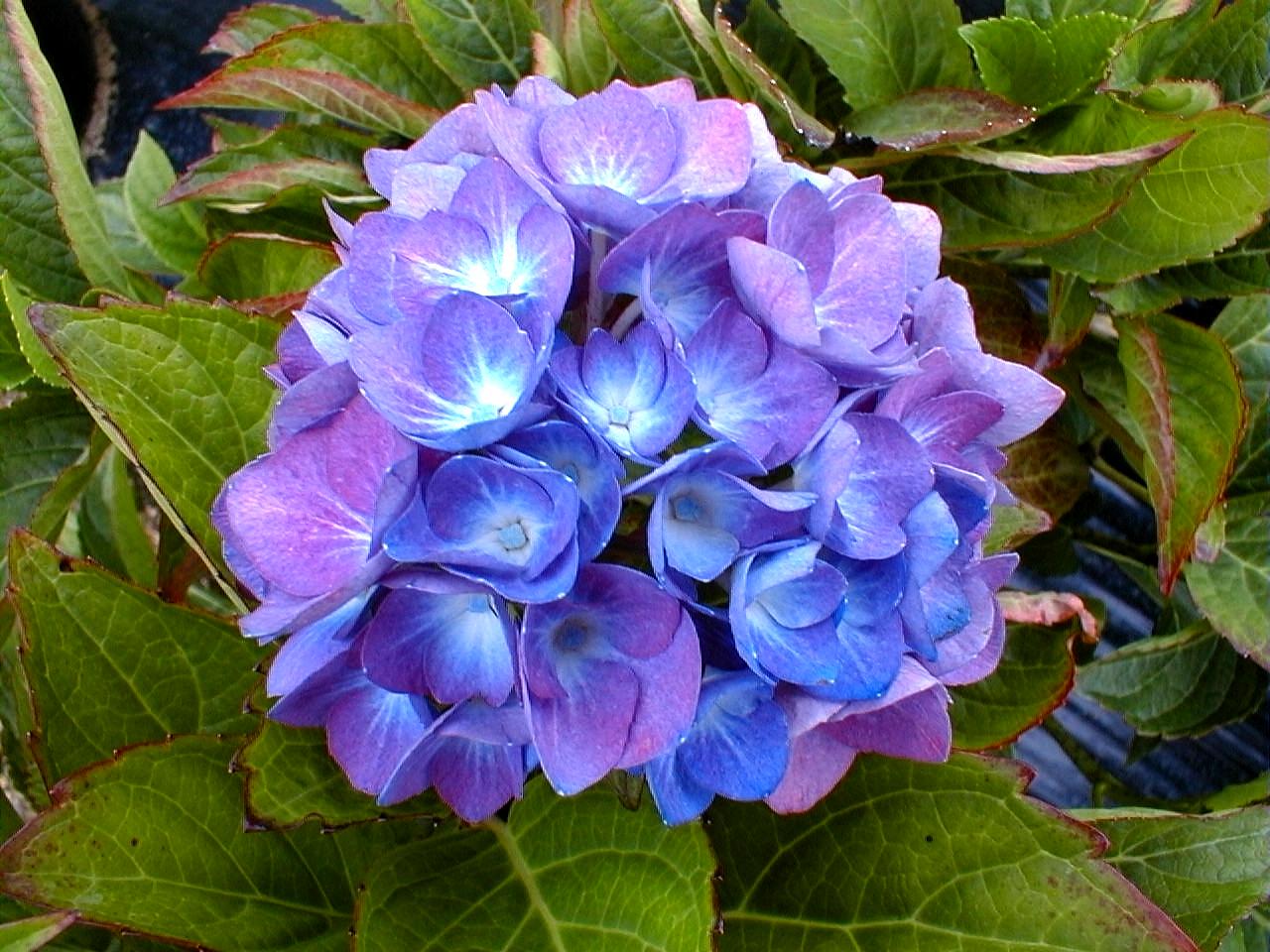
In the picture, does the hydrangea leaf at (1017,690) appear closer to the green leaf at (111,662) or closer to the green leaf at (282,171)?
the green leaf at (111,662)

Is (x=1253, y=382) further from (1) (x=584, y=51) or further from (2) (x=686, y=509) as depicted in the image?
(2) (x=686, y=509)

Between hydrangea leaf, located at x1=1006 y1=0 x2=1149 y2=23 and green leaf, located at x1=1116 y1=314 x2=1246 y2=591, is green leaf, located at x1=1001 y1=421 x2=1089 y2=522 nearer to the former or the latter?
green leaf, located at x1=1116 y1=314 x2=1246 y2=591

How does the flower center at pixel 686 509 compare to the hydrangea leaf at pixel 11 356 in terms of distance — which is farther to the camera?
the hydrangea leaf at pixel 11 356

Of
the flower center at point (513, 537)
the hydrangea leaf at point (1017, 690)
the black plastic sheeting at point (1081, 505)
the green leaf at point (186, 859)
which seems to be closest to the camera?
the flower center at point (513, 537)

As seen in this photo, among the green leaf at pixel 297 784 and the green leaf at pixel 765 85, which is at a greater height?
the green leaf at pixel 765 85

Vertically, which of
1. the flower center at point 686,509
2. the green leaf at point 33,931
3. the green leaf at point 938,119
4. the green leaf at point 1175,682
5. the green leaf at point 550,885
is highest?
the flower center at point 686,509

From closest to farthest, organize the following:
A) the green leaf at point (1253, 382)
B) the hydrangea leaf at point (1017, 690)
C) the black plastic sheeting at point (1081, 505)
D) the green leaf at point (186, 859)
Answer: the green leaf at point (186, 859)
the hydrangea leaf at point (1017, 690)
the green leaf at point (1253, 382)
the black plastic sheeting at point (1081, 505)

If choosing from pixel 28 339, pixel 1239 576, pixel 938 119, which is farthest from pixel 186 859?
pixel 1239 576

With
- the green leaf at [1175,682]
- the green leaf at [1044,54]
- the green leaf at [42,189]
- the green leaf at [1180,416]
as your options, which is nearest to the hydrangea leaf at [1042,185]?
the green leaf at [1044,54]

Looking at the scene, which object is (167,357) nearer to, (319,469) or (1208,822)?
(319,469)
